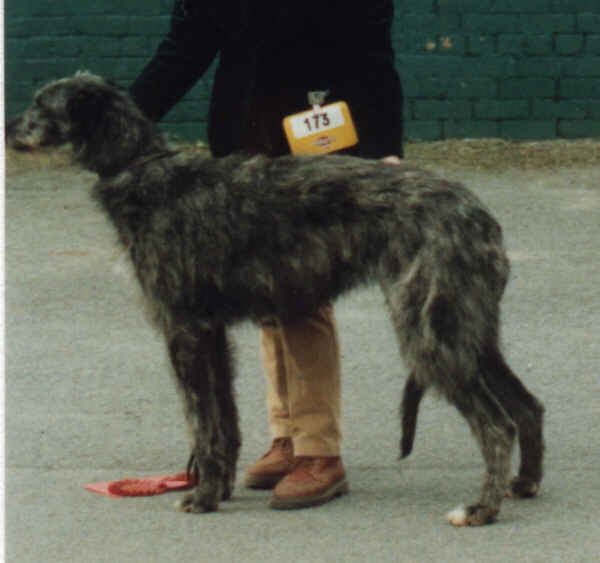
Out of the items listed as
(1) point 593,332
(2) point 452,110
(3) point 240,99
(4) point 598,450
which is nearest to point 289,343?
(3) point 240,99

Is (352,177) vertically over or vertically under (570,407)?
over

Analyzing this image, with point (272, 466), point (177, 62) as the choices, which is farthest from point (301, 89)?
point (272, 466)

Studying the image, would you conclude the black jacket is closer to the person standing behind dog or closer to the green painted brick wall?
the person standing behind dog

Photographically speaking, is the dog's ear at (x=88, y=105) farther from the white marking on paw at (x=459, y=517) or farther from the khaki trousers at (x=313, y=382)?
the white marking on paw at (x=459, y=517)

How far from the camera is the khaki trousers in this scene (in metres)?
5.25

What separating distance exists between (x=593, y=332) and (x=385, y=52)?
2.84 metres

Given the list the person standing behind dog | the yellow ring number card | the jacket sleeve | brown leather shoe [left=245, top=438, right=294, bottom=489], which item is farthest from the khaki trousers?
the jacket sleeve

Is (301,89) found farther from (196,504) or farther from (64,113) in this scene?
(196,504)

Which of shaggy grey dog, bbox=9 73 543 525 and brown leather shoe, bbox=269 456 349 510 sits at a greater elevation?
shaggy grey dog, bbox=9 73 543 525

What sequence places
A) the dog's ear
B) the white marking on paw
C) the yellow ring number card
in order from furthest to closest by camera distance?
the yellow ring number card < the dog's ear < the white marking on paw

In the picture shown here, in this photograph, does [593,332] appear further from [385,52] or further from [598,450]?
[385,52]

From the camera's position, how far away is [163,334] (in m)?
5.04

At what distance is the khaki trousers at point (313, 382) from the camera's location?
5250 mm

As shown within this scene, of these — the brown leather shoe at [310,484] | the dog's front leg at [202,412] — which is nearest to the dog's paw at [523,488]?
the brown leather shoe at [310,484]
